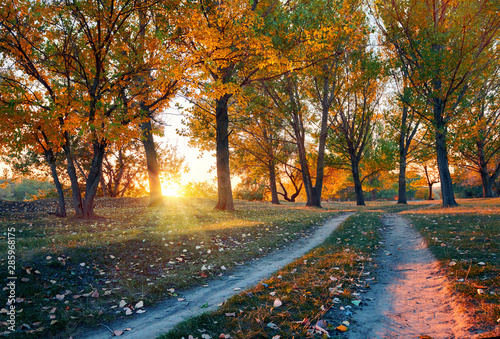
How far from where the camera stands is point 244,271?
7.81 metres

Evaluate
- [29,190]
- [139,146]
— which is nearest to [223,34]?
Result: [139,146]

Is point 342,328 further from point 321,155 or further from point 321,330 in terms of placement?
point 321,155

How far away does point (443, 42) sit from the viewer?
1612 centimetres

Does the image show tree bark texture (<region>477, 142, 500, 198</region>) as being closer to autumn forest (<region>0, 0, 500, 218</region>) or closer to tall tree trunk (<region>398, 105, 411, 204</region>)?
tall tree trunk (<region>398, 105, 411, 204</region>)

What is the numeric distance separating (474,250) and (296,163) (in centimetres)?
3137

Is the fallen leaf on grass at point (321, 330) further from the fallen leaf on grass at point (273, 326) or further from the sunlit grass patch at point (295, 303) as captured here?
the fallen leaf on grass at point (273, 326)

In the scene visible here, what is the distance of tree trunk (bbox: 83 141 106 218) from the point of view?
14.2m

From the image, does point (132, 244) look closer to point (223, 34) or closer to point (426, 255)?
point (426, 255)

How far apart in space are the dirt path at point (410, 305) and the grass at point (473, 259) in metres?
0.25

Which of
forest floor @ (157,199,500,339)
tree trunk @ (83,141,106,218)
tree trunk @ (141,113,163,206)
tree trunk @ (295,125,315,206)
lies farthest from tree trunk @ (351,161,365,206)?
tree trunk @ (83,141,106,218)

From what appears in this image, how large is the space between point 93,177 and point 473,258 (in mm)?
16459

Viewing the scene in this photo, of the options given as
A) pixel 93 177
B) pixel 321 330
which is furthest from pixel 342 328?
pixel 93 177

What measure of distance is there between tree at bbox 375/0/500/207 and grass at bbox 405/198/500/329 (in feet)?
31.7

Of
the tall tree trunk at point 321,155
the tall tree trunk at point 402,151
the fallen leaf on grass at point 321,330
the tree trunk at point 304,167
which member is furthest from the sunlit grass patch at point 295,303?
the tall tree trunk at point 402,151
